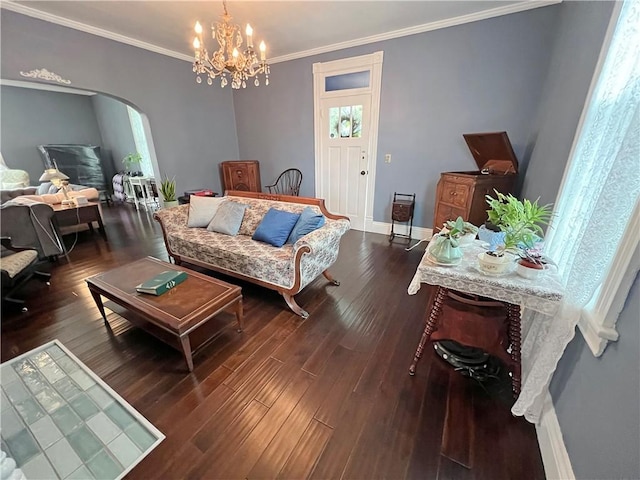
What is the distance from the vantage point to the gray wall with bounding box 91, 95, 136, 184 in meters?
6.50

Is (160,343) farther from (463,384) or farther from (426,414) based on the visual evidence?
(463,384)

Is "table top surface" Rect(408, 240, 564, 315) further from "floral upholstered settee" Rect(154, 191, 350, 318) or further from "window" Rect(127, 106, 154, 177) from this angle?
"window" Rect(127, 106, 154, 177)

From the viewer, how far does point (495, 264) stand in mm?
1258

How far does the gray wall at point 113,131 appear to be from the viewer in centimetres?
650

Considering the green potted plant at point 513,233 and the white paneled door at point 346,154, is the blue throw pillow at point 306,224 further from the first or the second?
A: the white paneled door at point 346,154

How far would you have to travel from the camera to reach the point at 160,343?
1.88m

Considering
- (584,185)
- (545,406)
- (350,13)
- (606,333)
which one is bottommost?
(545,406)

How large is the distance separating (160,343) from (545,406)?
239 cm

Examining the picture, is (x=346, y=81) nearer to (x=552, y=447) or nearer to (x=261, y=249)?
(x=261, y=249)

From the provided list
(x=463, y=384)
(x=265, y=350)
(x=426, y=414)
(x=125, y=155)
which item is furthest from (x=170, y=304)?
(x=125, y=155)

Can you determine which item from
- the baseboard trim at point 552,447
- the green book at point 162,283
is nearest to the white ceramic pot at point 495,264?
the baseboard trim at point 552,447

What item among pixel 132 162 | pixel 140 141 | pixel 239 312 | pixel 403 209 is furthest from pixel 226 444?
pixel 132 162

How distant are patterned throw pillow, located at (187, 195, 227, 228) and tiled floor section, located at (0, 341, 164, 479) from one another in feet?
5.45

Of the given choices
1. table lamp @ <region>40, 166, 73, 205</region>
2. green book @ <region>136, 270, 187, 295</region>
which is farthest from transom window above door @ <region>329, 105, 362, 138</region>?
table lamp @ <region>40, 166, 73, 205</region>
